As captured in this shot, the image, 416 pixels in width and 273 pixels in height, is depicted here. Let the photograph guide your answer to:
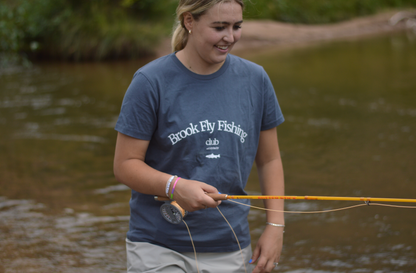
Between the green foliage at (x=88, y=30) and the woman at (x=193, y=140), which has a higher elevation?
the green foliage at (x=88, y=30)

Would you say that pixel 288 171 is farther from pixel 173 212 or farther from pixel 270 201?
pixel 173 212

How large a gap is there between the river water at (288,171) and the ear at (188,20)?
212 centimetres

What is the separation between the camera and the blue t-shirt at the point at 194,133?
1.92 m

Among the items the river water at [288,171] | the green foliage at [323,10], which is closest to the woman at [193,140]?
the river water at [288,171]

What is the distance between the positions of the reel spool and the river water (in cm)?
179

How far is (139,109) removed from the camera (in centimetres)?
190

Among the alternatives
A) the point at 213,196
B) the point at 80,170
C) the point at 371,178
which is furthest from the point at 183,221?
the point at 80,170

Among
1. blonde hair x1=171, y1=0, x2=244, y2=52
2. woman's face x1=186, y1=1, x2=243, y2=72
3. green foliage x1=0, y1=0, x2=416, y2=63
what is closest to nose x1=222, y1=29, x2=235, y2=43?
woman's face x1=186, y1=1, x2=243, y2=72

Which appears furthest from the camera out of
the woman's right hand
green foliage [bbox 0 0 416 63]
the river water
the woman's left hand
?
green foliage [bbox 0 0 416 63]

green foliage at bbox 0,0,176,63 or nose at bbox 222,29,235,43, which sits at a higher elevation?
green foliage at bbox 0,0,176,63

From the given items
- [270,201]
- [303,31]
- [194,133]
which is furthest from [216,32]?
[303,31]

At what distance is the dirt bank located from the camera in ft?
52.4

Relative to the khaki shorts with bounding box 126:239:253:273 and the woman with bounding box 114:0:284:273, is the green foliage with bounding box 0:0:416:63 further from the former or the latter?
the khaki shorts with bounding box 126:239:253:273

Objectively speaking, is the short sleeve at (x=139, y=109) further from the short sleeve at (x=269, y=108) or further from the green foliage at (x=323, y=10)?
the green foliage at (x=323, y=10)
